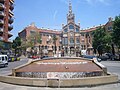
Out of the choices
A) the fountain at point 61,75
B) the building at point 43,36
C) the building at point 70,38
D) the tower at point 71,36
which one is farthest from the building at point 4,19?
the tower at point 71,36

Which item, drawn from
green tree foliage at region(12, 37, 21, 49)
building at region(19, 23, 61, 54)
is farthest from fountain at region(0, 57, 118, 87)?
building at region(19, 23, 61, 54)

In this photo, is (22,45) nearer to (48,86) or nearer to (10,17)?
(10,17)

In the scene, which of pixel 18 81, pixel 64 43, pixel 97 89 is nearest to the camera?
pixel 97 89

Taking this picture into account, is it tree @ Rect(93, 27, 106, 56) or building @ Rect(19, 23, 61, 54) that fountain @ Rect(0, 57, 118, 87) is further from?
building @ Rect(19, 23, 61, 54)

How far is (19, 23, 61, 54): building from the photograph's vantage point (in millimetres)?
77438

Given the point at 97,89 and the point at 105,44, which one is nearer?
the point at 97,89

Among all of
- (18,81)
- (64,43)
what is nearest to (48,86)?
(18,81)

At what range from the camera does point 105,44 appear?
53031 millimetres

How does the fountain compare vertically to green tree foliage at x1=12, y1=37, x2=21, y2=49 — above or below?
below

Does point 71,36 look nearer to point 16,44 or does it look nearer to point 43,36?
point 43,36

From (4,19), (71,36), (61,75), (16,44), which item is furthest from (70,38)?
(61,75)

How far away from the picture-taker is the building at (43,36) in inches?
3049

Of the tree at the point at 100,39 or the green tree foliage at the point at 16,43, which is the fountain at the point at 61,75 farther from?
the green tree foliage at the point at 16,43

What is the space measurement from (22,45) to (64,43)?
22847 millimetres
